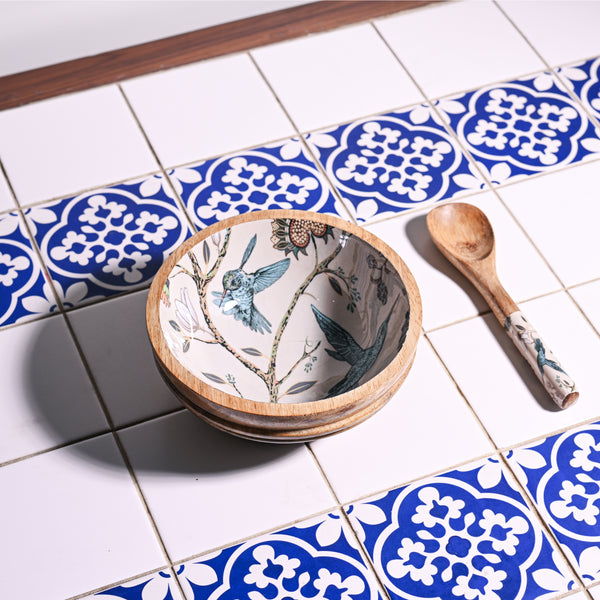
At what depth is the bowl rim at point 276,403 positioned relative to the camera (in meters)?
0.81

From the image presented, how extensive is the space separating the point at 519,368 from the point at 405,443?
17 centimetres

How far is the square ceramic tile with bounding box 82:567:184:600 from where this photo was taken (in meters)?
0.85

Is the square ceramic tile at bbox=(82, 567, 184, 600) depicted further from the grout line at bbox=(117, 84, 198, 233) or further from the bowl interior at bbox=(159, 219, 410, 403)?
the grout line at bbox=(117, 84, 198, 233)

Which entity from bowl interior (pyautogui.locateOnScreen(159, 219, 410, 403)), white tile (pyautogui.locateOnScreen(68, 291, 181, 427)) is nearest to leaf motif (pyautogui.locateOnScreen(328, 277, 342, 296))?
bowl interior (pyautogui.locateOnScreen(159, 219, 410, 403))

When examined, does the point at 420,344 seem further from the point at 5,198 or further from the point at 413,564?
the point at 5,198

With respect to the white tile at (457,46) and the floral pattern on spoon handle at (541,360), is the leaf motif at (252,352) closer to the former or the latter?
the floral pattern on spoon handle at (541,360)

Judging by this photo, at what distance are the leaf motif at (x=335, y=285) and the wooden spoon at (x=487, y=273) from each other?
18cm

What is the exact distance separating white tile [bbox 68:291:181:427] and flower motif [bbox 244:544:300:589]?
0.19 meters

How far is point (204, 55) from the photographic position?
4.36 ft

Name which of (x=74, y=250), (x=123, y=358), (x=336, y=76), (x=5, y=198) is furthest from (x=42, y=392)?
(x=336, y=76)

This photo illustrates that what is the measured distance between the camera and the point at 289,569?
866 mm

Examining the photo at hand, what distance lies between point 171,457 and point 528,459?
14.8 inches

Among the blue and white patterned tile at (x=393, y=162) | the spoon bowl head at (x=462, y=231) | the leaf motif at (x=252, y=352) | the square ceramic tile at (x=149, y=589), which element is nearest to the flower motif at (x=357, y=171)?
the blue and white patterned tile at (x=393, y=162)

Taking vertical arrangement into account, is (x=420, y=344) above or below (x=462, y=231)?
below
